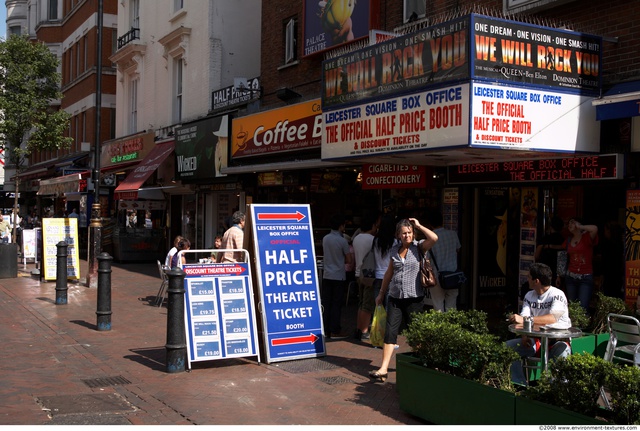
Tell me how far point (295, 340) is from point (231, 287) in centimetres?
104

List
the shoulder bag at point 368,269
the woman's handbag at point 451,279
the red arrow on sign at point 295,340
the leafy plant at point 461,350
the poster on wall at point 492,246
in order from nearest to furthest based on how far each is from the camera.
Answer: the leafy plant at point 461,350 < the red arrow on sign at point 295,340 < the woman's handbag at point 451,279 < the shoulder bag at point 368,269 < the poster on wall at point 492,246

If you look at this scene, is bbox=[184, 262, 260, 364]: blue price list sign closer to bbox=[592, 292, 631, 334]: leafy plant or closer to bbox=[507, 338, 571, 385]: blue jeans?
bbox=[507, 338, 571, 385]: blue jeans

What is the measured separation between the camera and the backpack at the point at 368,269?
375 inches

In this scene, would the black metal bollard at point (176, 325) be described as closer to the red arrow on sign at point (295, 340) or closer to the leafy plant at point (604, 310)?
the red arrow on sign at point (295, 340)

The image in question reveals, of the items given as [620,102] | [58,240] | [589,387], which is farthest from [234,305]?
[58,240]

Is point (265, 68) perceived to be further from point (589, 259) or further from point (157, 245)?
point (589, 259)

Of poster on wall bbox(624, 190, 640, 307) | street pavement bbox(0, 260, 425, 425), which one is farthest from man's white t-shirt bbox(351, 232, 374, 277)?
poster on wall bbox(624, 190, 640, 307)

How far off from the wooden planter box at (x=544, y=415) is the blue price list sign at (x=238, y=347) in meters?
3.88

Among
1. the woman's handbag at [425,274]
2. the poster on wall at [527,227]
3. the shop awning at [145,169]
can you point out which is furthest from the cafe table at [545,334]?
the shop awning at [145,169]

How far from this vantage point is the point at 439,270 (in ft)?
31.3

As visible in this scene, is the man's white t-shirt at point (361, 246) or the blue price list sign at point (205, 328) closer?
the blue price list sign at point (205, 328)

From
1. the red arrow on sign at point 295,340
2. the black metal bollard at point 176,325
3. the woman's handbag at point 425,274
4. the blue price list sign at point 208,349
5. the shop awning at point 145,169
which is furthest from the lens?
the shop awning at point 145,169

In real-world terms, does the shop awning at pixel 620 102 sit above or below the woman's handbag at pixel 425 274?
above

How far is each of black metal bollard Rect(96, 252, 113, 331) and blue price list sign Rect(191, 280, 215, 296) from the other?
119 inches
